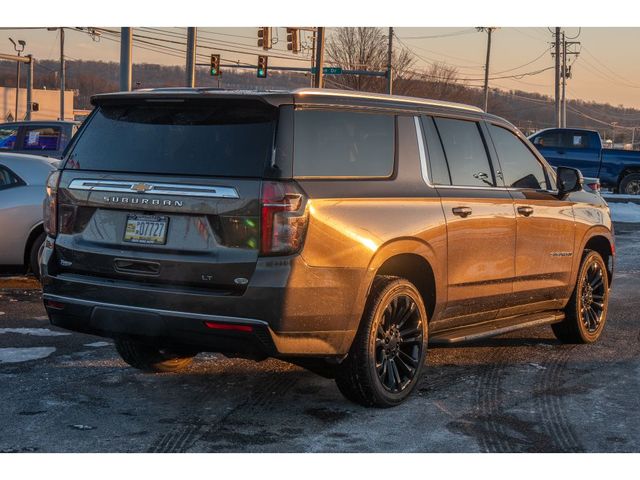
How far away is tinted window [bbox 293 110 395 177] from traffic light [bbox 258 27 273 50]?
35.0 meters

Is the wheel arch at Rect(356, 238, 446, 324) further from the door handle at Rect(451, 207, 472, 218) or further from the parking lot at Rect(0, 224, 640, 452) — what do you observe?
the parking lot at Rect(0, 224, 640, 452)

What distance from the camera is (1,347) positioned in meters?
7.48

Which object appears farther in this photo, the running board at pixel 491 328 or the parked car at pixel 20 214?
the parked car at pixel 20 214

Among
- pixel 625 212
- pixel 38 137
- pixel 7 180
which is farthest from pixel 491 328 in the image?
pixel 625 212

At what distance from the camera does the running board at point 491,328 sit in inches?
259

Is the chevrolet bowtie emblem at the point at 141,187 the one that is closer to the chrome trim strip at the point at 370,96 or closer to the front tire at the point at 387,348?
the chrome trim strip at the point at 370,96

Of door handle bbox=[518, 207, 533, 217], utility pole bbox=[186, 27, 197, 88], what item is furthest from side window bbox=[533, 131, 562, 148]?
door handle bbox=[518, 207, 533, 217]

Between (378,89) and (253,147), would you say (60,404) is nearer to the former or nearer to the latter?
(253,147)

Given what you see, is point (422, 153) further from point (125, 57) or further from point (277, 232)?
point (125, 57)

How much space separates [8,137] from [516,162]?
12.6m

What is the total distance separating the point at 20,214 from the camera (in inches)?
415

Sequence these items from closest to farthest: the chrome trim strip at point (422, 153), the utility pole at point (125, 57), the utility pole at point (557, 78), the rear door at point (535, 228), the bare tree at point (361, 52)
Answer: the chrome trim strip at point (422, 153), the rear door at point (535, 228), the utility pole at point (125, 57), the utility pole at point (557, 78), the bare tree at point (361, 52)

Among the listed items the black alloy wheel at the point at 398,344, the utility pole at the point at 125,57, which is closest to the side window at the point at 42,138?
the utility pole at the point at 125,57

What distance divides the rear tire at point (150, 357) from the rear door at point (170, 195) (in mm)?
917
